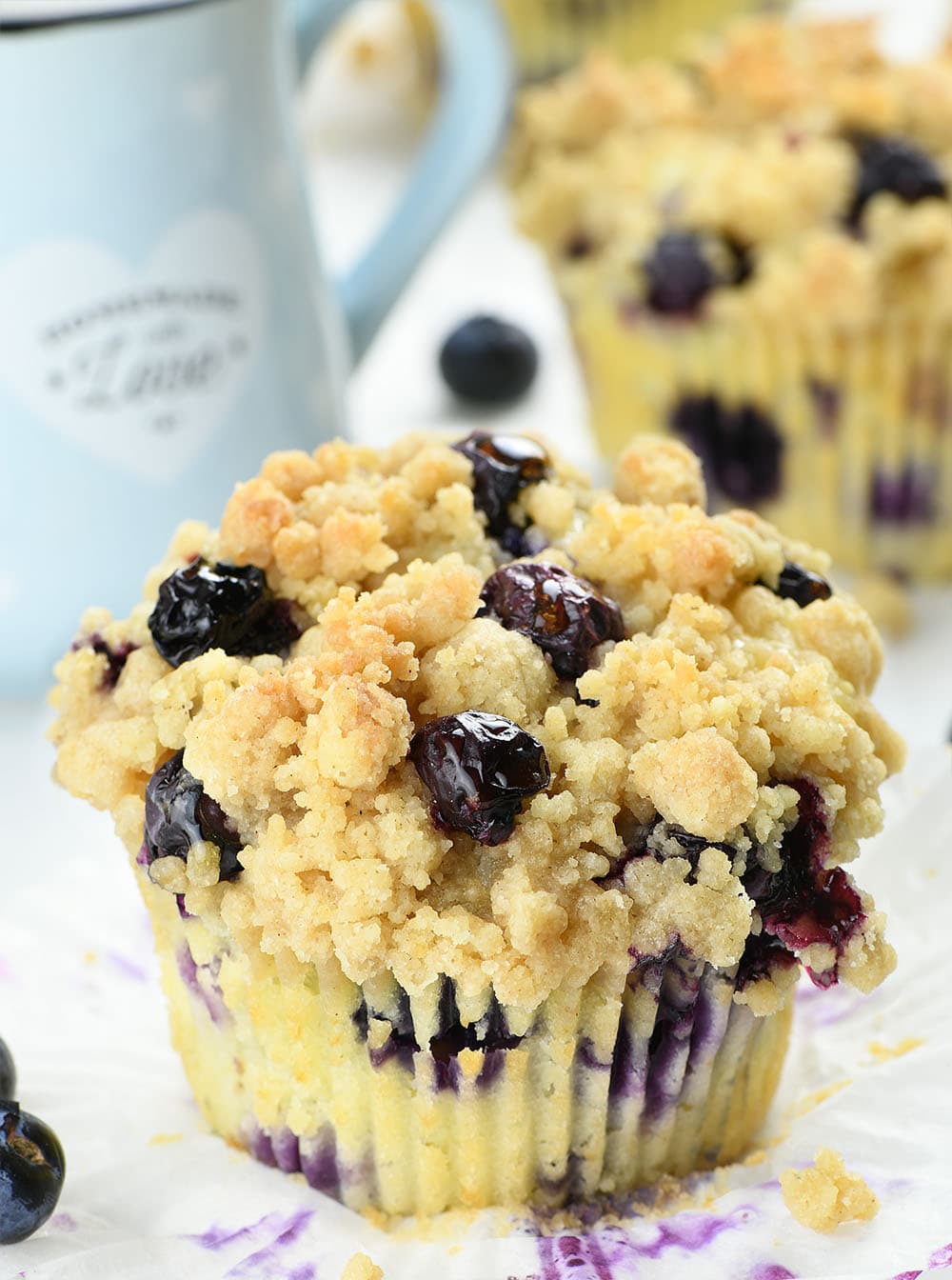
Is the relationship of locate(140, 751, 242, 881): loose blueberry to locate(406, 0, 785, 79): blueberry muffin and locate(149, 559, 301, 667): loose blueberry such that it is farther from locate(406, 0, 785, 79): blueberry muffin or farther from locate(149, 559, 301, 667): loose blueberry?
locate(406, 0, 785, 79): blueberry muffin

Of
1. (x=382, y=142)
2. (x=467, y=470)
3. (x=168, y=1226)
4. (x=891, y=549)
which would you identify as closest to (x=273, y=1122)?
(x=168, y=1226)

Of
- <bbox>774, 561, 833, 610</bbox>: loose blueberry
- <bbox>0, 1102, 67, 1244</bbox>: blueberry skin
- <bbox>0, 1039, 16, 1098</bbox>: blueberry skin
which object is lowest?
<bbox>0, 1039, 16, 1098</bbox>: blueberry skin

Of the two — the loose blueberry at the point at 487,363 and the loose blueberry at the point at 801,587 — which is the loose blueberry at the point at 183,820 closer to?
the loose blueberry at the point at 801,587

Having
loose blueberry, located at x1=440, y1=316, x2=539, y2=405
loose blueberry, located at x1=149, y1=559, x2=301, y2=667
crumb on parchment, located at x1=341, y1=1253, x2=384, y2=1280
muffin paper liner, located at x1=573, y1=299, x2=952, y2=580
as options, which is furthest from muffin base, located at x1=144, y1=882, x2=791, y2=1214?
loose blueberry, located at x1=440, y1=316, x2=539, y2=405

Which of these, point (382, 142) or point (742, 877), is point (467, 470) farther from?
point (382, 142)

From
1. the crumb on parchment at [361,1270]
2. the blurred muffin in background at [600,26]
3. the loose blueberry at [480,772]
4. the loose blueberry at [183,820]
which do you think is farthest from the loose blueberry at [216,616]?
the blurred muffin in background at [600,26]

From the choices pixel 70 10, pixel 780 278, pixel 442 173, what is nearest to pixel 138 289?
pixel 70 10
